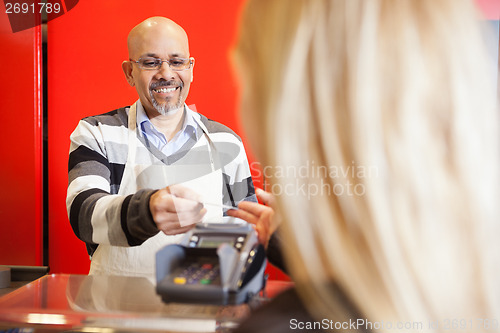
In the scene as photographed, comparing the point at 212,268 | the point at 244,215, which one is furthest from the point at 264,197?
the point at 212,268

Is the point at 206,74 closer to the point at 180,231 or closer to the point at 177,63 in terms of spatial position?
the point at 177,63

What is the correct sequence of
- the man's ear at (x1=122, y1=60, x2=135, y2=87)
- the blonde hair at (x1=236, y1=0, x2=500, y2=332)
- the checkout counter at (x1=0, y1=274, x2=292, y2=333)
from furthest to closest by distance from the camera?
the man's ear at (x1=122, y1=60, x2=135, y2=87) → the checkout counter at (x1=0, y1=274, x2=292, y2=333) → the blonde hair at (x1=236, y1=0, x2=500, y2=332)

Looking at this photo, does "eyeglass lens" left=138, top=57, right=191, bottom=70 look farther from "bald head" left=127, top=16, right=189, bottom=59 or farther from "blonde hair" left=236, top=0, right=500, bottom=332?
"blonde hair" left=236, top=0, right=500, bottom=332

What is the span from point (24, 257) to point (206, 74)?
1.95 ft

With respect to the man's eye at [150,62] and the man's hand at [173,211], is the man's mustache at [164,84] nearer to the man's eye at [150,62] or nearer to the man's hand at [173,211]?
the man's eye at [150,62]

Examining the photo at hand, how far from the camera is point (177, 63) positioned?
836 millimetres

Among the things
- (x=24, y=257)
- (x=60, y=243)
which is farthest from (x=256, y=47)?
(x=24, y=257)

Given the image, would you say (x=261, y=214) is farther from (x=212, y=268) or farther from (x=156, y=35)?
(x=156, y=35)

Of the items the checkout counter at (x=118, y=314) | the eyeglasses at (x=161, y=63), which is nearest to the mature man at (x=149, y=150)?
the eyeglasses at (x=161, y=63)

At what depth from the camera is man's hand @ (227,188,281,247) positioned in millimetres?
614

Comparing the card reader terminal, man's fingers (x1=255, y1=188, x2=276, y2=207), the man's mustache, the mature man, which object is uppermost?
the man's mustache

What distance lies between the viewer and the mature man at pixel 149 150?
2.63ft

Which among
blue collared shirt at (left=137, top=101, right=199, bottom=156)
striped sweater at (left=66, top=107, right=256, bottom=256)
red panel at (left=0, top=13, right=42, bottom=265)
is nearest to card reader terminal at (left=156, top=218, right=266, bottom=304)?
striped sweater at (left=66, top=107, right=256, bottom=256)

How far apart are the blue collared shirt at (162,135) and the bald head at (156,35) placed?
0.11m
